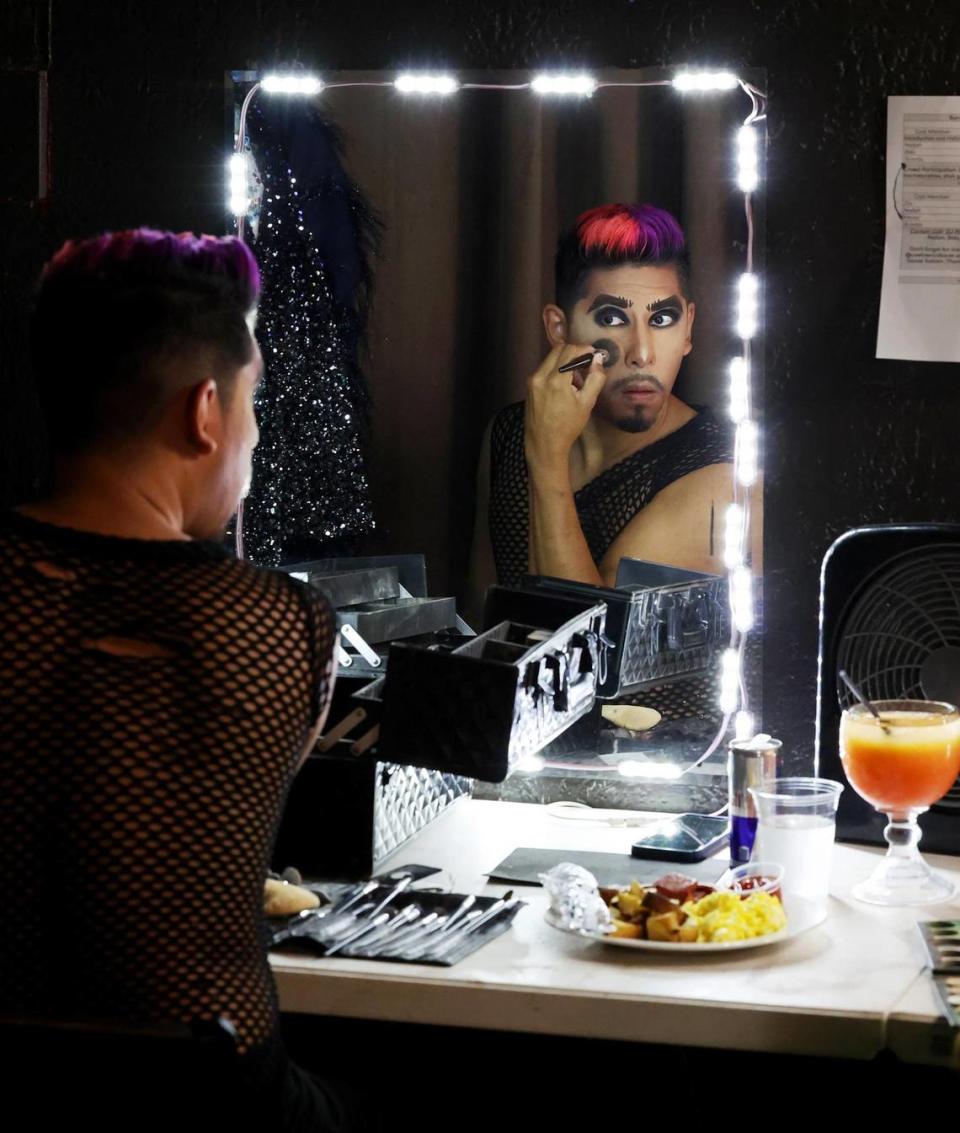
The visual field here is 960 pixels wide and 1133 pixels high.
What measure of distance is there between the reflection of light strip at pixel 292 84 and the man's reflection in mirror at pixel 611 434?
0.47m

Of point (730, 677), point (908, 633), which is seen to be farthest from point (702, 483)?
point (908, 633)

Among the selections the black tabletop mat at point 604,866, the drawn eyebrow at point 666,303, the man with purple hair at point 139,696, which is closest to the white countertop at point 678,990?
the black tabletop mat at point 604,866

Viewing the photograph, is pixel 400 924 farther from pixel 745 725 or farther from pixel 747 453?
pixel 747 453

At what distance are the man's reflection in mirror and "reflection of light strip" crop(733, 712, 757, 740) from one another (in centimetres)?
24

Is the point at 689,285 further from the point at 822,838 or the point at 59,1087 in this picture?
the point at 59,1087

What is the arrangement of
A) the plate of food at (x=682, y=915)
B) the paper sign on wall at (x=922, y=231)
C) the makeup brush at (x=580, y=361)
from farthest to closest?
the makeup brush at (x=580, y=361) → the paper sign on wall at (x=922, y=231) → the plate of food at (x=682, y=915)

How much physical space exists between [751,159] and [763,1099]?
142 centimetres

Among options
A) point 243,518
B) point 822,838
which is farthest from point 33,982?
point 243,518

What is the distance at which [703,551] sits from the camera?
2.26 m

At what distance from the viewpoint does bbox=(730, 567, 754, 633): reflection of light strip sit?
88.8 inches

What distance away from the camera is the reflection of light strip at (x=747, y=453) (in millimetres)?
2236

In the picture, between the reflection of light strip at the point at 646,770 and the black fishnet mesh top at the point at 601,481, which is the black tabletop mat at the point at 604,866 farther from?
the black fishnet mesh top at the point at 601,481

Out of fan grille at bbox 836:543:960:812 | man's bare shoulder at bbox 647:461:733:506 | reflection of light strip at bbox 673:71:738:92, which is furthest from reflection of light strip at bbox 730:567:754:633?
reflection of light strip at bbox 673:71:738:92

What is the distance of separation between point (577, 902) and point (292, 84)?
1.38 m
